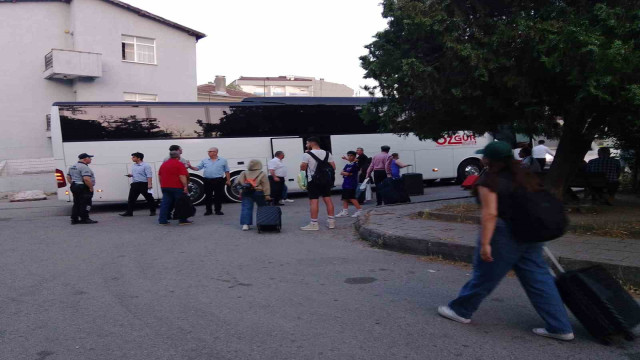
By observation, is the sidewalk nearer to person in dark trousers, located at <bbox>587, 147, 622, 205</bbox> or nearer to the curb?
the curb

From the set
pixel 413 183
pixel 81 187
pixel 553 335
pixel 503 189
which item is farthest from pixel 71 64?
pixel 553 335

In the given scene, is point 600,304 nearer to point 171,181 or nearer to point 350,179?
point 350,179

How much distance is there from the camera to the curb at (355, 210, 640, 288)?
562 centimetres

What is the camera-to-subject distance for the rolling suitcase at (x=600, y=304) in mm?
3951

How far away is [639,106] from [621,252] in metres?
1.94

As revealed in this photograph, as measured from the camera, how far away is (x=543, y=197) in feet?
13.0

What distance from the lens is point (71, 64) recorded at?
902 inches

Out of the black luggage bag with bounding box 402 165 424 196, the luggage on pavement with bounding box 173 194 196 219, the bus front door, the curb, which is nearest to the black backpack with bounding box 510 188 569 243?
the curb

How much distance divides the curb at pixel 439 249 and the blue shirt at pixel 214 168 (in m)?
4.82

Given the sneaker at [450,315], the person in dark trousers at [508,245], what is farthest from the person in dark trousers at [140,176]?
the person in dark trousers at [508,245]

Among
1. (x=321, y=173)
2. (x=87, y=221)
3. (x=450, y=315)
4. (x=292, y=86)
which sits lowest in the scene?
(x=87, y=221)

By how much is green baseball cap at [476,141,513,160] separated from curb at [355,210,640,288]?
2595 mm

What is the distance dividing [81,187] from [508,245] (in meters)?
10.0

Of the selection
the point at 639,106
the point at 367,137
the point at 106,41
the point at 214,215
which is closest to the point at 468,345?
the point at 639,106
